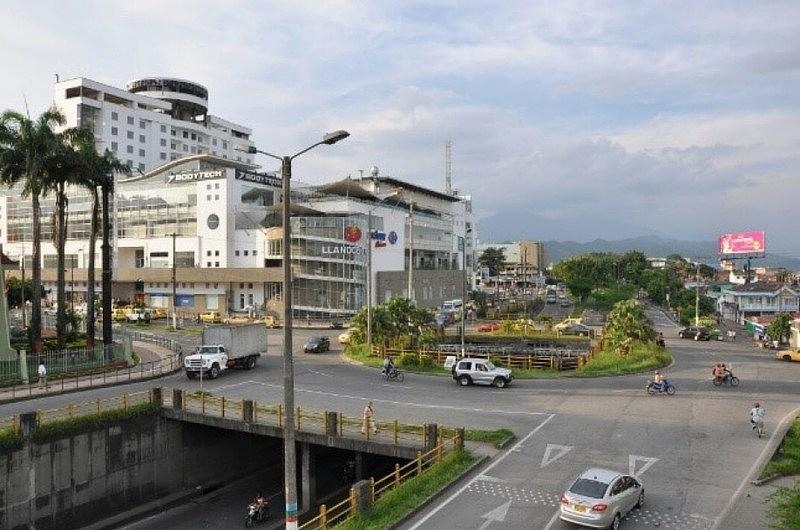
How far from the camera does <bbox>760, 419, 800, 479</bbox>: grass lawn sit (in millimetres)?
21344

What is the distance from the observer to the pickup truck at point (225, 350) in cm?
3944

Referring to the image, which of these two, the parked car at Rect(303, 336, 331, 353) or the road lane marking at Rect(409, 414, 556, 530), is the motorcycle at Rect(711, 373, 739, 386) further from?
the parked car at Rect(303, 336, 331, 353)

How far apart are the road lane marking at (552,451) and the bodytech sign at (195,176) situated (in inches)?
2719

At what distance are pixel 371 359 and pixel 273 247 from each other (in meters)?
39.9

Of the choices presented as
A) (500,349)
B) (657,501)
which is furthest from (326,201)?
(657,501)

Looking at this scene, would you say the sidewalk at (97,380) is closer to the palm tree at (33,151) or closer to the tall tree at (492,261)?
the palm tree at (33,151)

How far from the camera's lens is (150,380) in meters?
39.5

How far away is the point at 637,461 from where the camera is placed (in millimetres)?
22984

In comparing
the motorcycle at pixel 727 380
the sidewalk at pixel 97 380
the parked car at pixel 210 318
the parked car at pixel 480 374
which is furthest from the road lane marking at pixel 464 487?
the parked car at pixel 210 318

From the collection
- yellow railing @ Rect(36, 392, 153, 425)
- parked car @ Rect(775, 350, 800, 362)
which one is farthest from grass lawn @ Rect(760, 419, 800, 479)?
parked car @ Rect(775, 350, 800, 362)

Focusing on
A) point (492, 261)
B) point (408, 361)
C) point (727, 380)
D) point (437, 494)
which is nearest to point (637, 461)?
point (437, 494)

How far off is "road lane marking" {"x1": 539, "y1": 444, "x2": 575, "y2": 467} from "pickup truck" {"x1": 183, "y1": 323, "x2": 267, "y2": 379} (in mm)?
20388

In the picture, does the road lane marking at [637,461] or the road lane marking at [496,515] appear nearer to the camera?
the road lane marking at [496,515]

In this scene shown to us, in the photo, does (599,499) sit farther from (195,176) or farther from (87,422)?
(195,176)
